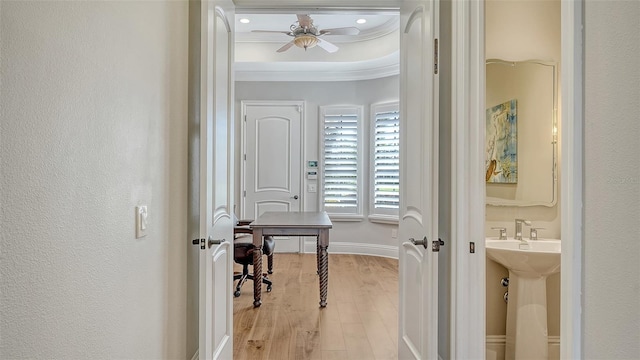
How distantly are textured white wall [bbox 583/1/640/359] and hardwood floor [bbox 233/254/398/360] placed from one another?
73.7 inches

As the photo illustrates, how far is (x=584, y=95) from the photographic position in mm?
889

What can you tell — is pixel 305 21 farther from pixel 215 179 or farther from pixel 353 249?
pixel 353 249

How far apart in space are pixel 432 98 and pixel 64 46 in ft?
4.64

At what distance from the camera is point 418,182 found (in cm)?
191

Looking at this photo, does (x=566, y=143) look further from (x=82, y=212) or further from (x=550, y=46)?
(x=550, y=46)

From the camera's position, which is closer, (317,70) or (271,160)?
(317,70)

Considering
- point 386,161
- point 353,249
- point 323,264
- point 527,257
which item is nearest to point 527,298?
point 527,257

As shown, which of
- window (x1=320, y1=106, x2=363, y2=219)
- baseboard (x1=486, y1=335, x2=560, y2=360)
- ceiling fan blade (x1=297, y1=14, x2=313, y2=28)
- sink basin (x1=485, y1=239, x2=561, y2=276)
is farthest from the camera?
window (x1=320, y1=106, x2=363, y2=219)

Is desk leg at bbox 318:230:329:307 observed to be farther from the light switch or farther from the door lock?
the light switch

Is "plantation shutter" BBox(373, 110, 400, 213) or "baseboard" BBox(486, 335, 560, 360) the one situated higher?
"plantation shutter" BBox(373, 110, 400, 213)

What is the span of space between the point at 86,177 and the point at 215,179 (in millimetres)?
848

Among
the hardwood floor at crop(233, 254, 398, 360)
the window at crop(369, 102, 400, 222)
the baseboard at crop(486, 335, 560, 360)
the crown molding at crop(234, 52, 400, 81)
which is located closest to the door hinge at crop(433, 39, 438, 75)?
the baseboard at crop(486, 335, 560, 360)

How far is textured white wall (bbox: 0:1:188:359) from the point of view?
80cm

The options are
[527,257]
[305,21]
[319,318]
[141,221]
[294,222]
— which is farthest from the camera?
[305,21]
